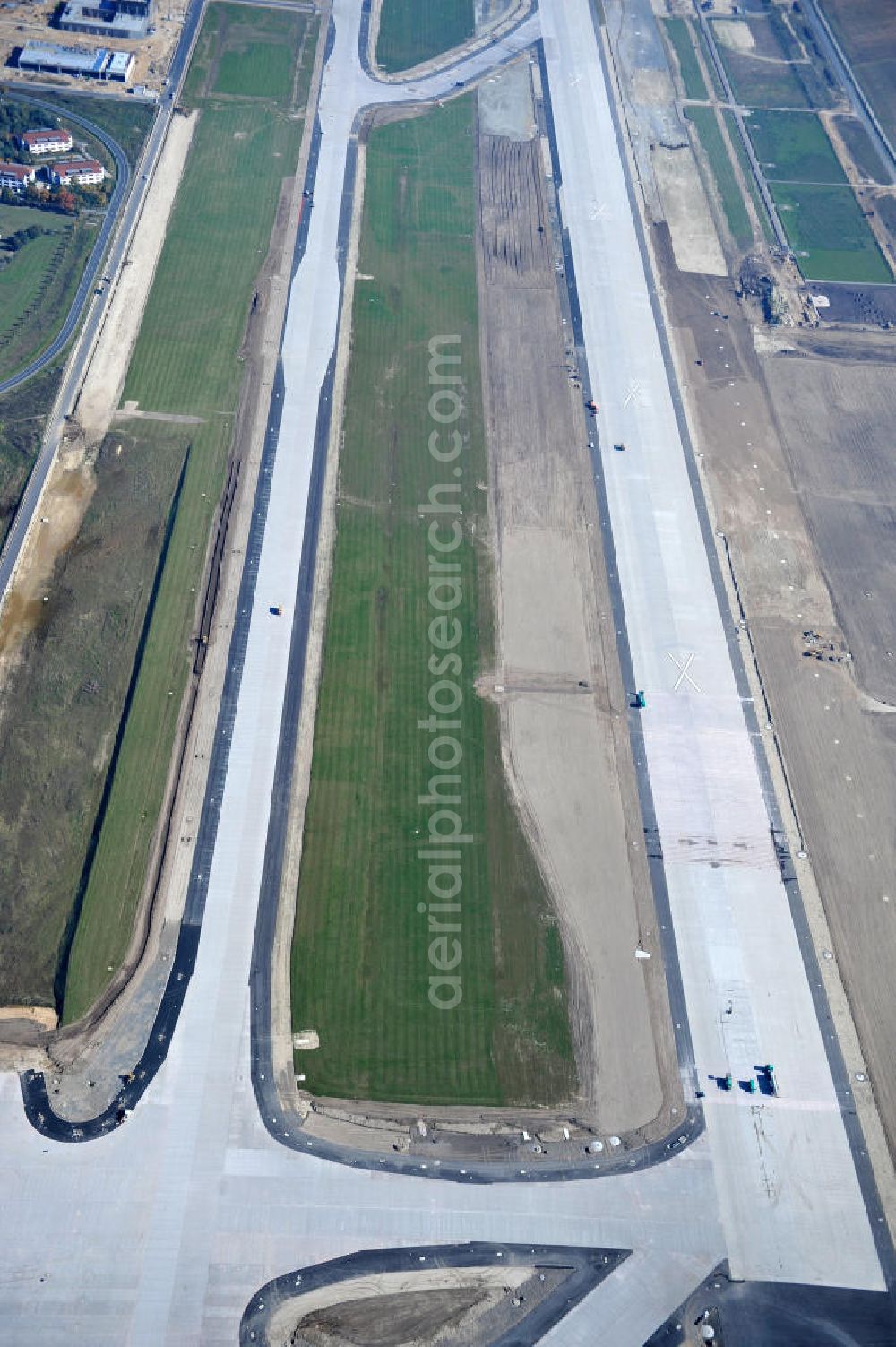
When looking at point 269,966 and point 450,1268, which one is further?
point 269,966

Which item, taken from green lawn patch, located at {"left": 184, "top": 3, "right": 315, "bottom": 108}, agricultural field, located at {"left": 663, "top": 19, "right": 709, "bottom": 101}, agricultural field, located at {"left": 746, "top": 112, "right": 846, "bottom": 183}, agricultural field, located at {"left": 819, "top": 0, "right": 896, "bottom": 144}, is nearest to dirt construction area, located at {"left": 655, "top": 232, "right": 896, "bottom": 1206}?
agricultural field, located at {"left": 746, "top": 112, "right": 846, "bottom": 183}

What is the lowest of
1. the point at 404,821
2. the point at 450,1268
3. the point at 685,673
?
the point at 450,1268

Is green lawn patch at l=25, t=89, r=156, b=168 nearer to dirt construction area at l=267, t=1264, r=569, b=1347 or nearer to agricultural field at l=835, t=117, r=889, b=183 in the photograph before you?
agricultural field at l=835, t=117, r=889, b=183

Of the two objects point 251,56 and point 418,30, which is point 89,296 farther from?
point 418,30

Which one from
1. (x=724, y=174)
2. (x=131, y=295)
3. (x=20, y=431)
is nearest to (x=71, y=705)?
(x=20, y=431)

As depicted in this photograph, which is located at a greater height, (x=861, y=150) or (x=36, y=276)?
(x=861, y=150)

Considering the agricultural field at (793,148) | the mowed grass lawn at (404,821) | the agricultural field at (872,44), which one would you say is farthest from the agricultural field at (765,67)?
the mowed grass lawn at (404,821)
